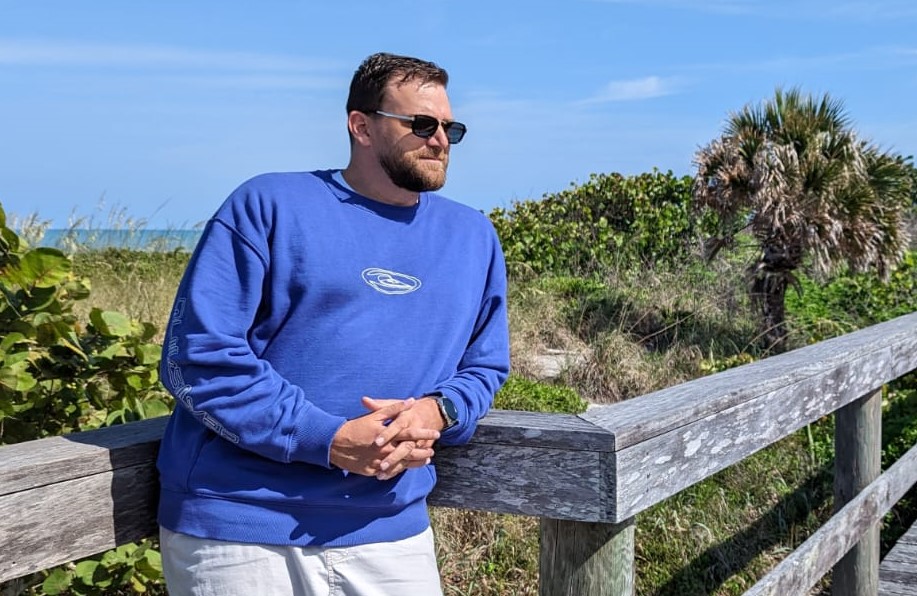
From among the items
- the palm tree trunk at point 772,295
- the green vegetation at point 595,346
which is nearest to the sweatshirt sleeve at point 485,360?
the green vegetation at point 595,346

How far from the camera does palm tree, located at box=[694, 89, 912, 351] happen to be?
1049 cm

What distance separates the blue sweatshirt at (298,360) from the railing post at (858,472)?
2.61 metres

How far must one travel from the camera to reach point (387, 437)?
1930mm

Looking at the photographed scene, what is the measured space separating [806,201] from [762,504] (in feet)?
18.8

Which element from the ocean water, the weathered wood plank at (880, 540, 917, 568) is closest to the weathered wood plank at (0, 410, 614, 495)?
the weathered wood plank at (880, 540, 917, 568)

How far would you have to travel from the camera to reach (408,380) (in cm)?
210

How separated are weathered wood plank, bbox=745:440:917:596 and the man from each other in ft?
3.49

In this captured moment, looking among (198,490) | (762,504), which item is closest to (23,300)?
(198,490)

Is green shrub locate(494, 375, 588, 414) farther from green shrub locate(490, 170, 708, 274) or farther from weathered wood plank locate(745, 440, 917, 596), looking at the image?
green shrub locate(490, 170, 708, 274)

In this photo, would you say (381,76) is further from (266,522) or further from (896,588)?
(896,588)

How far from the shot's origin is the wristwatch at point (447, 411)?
2.02 meters

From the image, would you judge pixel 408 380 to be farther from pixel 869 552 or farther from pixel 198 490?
pixel 869 552

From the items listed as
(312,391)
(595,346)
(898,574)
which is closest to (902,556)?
(898,574)

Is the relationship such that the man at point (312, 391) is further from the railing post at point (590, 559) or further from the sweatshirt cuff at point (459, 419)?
the railing post at point (590, 559)
